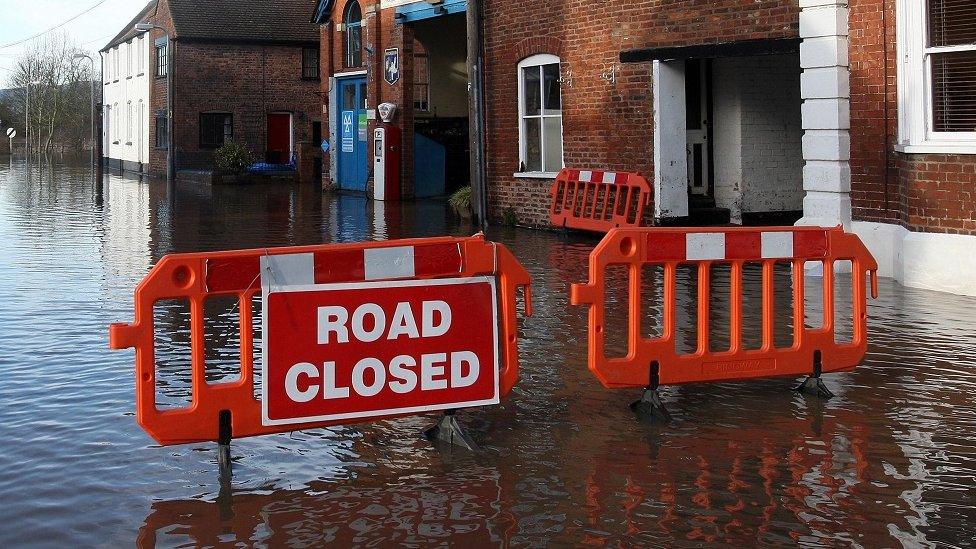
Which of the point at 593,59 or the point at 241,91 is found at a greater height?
the point at 241,91

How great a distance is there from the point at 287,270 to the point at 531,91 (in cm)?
1460

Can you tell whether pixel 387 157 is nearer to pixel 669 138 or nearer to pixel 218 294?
pixel 669 138

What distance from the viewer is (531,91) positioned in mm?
20156

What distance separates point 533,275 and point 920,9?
4579 mm

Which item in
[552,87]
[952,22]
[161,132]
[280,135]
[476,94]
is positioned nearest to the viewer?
[952,22]

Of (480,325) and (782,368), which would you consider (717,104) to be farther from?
(480,325)

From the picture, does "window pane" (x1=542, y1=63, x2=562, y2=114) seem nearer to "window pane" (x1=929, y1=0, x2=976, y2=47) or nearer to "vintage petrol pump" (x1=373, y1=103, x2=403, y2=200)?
"window pane" (x1=929, y1=0, x2=976, y2=47)

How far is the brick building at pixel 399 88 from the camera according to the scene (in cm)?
2783

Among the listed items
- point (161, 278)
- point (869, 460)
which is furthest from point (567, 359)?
point (161, 278)

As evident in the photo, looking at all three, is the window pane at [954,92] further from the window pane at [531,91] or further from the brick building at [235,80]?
the brick building at [235,80]

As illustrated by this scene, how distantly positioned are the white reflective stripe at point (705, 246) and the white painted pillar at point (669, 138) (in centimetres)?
1019

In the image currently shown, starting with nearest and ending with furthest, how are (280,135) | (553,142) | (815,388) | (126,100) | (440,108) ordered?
(815,388), (553,142), (440,108), (280,135), (126,100)

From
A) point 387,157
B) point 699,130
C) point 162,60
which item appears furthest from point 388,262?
point 162,60

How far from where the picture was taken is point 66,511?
526 centimetres
